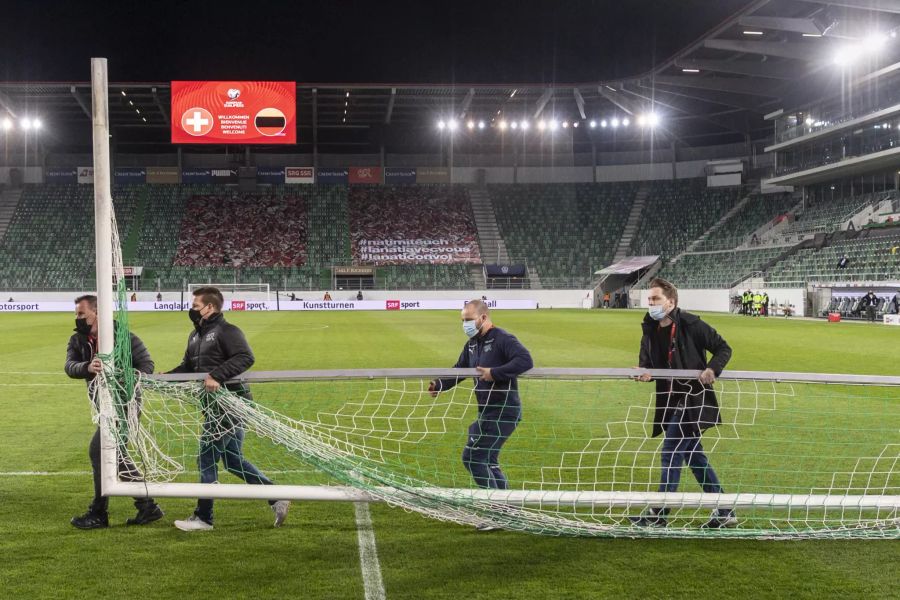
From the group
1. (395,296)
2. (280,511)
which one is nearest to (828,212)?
(395,296)

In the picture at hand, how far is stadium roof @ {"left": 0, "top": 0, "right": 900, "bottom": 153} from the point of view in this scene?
3959 centimetres

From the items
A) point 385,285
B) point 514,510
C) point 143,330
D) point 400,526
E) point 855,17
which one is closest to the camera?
point 514,510

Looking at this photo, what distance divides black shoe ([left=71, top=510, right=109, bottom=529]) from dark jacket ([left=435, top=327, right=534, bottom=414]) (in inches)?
110

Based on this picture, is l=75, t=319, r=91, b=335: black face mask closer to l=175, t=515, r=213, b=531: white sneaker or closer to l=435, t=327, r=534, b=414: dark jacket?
l=175, t=515, r=213, b=531: white sneaker

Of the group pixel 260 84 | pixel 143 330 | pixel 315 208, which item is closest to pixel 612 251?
pixel 315 208

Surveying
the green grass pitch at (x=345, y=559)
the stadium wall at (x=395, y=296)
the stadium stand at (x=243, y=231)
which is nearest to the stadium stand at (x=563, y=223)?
the stadium wall at (x=395, y=296)

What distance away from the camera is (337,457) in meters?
5.36

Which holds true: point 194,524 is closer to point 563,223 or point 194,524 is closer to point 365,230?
point 365,230

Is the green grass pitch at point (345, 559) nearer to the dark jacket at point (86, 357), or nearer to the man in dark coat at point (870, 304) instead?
the dark jacket at point (86, 357)

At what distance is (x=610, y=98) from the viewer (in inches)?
2255

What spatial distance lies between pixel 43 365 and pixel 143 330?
1173 centimetres

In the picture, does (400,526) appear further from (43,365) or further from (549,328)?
(549,328)

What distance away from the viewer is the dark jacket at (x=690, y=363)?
568 cm

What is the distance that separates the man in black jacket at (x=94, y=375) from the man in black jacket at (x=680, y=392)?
3.86m
